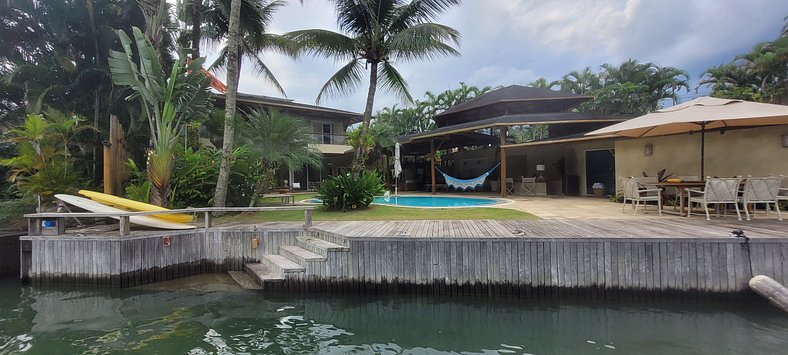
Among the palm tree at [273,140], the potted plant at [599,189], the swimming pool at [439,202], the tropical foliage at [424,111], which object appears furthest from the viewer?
the tropical foliage at [424,111]

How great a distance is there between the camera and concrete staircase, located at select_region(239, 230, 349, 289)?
18.3 ft

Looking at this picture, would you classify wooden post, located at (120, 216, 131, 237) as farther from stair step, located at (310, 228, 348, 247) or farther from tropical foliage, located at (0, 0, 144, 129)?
tropical foliage, located at (0, 0, 144, 129)

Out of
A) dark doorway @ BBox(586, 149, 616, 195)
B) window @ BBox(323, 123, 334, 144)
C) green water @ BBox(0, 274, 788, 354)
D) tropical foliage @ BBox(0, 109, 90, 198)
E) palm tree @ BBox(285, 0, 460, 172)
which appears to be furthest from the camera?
window @ BBox(323, 123, 334, 144)

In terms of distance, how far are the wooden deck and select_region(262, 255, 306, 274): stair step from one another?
2.82 feet

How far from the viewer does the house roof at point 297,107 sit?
18250 millimetres

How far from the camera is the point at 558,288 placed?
5086 mm

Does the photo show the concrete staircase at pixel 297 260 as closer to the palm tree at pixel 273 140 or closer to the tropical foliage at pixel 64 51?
the palm tree at pixel 273 140

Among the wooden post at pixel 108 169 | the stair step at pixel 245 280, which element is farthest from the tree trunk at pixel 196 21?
the stair step at pixel 245 280

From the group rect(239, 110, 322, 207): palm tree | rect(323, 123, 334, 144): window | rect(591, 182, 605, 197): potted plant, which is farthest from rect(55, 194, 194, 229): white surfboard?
rect(323, 123, 334, 144): window

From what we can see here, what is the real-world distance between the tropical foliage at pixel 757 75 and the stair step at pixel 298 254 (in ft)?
84.9

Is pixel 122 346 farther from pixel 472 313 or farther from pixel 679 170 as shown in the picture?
pixel 679 170

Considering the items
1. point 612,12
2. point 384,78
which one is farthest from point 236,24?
point 612,12

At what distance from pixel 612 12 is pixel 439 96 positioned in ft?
63.6

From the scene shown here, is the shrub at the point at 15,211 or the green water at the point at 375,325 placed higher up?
the shrub at the point at 15,211
